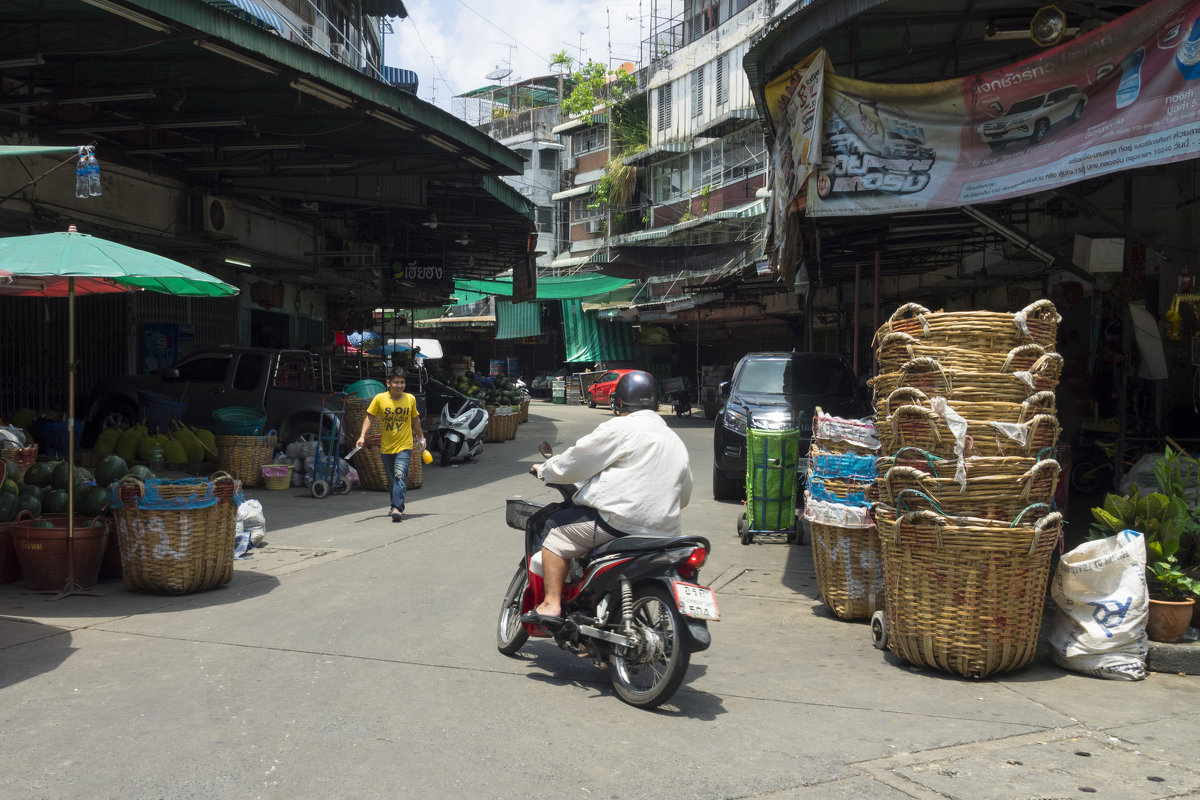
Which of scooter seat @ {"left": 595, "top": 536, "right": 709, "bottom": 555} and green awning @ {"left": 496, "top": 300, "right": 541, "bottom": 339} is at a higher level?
green awning @ {"left": 496, "top": 300, "right": 541, "bottom": 339}

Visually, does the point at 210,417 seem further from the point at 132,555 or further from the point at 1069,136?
the point at 1069,136

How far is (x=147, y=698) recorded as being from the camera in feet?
15.9

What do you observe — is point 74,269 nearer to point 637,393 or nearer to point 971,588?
point 637,393

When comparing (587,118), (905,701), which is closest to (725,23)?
Answer: (587,118)

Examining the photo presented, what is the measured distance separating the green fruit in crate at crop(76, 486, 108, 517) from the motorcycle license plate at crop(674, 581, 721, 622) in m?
5.16

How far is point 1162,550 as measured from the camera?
5.75m

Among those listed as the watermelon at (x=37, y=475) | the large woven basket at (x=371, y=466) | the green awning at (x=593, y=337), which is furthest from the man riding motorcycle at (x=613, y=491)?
the green awning at (x=593, y=337)

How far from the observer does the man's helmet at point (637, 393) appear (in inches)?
213

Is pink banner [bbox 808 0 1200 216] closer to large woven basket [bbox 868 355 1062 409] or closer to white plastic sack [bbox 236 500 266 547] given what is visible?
large woven basket [bbox 868 355 1062 409]

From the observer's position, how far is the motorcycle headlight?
12.2 m

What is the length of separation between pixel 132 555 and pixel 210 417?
7572 millimetres

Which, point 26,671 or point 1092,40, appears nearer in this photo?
point 26,671

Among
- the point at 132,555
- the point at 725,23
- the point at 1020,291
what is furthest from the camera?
the point at 725,23

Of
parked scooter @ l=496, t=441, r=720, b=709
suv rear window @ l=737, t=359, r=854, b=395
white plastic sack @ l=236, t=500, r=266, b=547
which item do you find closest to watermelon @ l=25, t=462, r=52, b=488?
white plastic sack @ l=236, t=500, r=266, b=547
